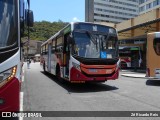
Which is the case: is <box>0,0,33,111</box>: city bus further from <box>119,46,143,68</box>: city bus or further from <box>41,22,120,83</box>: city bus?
<box>119,46,143,68</box>: city bus

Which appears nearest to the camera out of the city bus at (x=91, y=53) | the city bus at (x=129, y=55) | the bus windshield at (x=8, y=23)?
the bus windshield at (x=8, y=23)

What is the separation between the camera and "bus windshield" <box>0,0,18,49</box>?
7074mm

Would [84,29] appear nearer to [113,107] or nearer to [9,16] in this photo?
[113,107]

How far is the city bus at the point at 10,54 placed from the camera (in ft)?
22.1

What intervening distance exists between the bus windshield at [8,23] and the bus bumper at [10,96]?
84cm

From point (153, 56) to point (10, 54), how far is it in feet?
37.7

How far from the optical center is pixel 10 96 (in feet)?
22.3

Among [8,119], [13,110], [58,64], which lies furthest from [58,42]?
[13,110]

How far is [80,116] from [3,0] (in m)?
3.60

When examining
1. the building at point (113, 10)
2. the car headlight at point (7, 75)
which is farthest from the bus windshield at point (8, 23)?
the building at point (113, 10)

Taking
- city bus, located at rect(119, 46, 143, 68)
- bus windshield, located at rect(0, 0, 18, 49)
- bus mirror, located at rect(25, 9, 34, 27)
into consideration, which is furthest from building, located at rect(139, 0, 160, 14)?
bus windshield, located at rect(0, 0, 18, 49)

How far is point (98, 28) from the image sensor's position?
1478cm

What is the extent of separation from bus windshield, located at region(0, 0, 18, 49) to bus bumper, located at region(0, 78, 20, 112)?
837 millimetres

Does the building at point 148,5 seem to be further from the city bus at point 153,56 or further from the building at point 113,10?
the city bus at point 153,56
